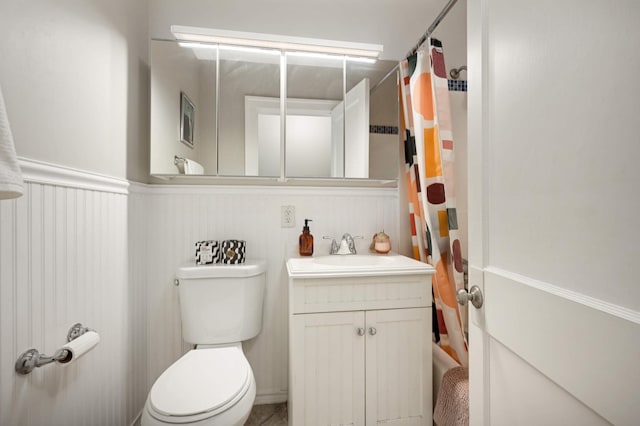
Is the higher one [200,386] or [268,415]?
[200,386]

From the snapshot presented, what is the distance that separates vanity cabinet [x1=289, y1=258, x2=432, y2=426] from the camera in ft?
4.10

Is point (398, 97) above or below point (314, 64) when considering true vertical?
below

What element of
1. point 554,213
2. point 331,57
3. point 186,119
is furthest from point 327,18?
point 554,213

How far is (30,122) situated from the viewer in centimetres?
78

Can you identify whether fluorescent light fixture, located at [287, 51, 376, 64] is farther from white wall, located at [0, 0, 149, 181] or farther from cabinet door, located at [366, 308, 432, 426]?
cabinet door, located at [366, 308, 432, 426]

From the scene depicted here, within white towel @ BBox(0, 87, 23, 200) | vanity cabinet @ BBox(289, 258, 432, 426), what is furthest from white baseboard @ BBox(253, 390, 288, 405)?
white towel @ BBox(0, 87, 23, 200)

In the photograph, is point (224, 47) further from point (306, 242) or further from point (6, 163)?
point (6, 163)

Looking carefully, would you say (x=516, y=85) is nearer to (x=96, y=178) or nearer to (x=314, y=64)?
(x=314, y=64)

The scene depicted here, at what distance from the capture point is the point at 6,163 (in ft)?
1.66

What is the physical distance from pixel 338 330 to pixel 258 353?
2.24 ft

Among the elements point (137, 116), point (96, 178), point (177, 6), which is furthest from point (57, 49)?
point (177, 6)

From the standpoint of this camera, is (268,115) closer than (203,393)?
No

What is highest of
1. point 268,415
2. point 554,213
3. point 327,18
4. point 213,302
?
point 327,18

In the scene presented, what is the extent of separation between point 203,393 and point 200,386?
5 cm
